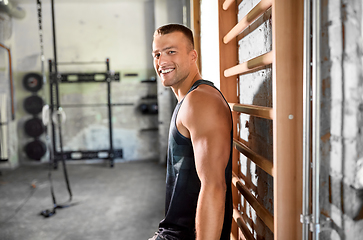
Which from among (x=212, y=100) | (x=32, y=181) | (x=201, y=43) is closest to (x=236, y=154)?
(x=212, y=100)

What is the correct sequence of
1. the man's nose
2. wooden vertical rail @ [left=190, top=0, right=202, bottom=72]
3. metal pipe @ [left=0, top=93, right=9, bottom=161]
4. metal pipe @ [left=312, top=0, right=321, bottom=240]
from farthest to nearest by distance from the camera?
metal pipe @ [left=0, top=93, right=9, bottom=161], wooden vertical rail @ [left=190, top=0, right=202, bottom=72], the man's nose, metal pipe @ [left=312, top=0, right=321, bottom=240]

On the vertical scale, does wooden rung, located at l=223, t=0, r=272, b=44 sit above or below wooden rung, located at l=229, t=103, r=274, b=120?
above

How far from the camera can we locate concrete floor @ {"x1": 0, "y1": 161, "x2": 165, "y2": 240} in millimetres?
2756

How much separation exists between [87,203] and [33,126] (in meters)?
2.70

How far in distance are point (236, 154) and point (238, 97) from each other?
12.8 inches

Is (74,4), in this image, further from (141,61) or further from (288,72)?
(288,72)

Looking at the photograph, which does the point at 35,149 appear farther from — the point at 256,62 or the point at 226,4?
the point at 256,62

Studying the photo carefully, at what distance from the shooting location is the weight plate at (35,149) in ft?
17.7

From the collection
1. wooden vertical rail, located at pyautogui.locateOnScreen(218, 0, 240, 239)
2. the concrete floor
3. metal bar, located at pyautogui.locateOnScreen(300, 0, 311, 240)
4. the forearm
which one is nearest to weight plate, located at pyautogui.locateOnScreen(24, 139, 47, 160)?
the concrete floor

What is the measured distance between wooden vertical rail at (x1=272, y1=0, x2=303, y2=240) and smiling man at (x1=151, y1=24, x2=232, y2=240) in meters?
0.21

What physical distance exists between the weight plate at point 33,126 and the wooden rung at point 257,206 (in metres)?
4.91

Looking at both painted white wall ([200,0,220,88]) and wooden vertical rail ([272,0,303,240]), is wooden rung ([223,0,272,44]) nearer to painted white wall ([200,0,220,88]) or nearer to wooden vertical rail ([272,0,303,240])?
wooden vertical rail ([272,0,303,240])

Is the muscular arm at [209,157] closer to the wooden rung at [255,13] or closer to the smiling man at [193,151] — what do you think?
the smiling man at [193,151]

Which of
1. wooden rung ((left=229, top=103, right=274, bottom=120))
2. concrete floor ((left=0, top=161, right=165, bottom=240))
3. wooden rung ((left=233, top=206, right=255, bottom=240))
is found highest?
wooden rung ((left=229, top=103, right=274, bottom=120))
